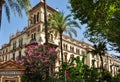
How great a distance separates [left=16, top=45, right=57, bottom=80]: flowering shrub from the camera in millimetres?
29109

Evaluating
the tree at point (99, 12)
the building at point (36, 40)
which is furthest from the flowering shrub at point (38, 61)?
the building at point (36, 40)

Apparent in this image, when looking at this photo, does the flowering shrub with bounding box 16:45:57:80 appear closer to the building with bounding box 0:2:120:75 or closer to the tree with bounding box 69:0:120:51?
the tree with bounding box 69:0:120:51

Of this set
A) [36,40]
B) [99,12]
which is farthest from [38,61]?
[36,40]

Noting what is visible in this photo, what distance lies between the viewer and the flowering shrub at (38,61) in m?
29.1

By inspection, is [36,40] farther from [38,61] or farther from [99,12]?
[99,12]

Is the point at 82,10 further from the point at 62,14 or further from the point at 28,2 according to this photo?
the point at 62,14

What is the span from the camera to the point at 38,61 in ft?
97.0

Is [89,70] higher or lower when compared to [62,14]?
lower

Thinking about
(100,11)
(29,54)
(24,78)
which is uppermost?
(100,11)

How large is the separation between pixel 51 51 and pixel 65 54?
48070 mm

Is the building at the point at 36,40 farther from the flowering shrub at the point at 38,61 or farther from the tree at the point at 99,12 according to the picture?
the tree at the point at 99,12

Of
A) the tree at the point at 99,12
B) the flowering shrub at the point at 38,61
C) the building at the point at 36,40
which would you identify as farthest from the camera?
the building at the point at 36,40

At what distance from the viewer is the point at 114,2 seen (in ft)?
72.7

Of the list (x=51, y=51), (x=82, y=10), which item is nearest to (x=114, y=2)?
(x=82, y=10)
